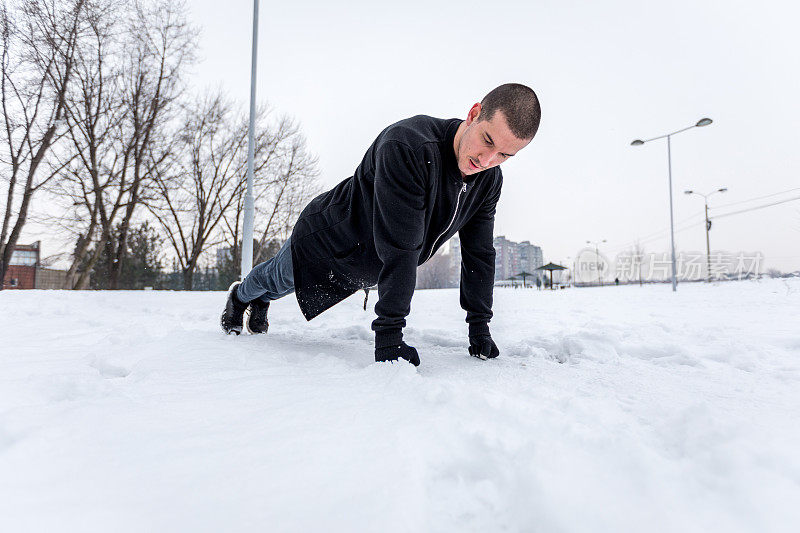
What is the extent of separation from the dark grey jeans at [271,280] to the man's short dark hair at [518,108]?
1.19 m

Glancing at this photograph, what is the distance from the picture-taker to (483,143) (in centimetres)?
149

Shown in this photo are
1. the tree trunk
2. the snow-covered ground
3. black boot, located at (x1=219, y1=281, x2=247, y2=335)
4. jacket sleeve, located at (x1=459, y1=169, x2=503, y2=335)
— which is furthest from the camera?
the tree trunk

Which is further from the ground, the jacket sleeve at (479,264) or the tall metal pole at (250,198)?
the tall metal pole at (250,198)

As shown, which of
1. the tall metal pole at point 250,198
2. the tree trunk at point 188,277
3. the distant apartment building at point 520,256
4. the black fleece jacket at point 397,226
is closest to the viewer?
the black fleece jacket at point 397,226

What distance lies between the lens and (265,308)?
239 centimetres

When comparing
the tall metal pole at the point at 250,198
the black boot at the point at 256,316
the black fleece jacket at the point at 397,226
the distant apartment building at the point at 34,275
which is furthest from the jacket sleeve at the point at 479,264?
the distant apartment building at the point at 34,275

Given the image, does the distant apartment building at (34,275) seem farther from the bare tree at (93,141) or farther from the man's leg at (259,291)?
the man's leg at (259,291)

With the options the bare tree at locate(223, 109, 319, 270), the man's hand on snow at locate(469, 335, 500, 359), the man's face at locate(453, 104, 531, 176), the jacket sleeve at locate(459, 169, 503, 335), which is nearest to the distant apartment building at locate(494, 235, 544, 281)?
the bare tree at locate(223, 109, 319, 270)

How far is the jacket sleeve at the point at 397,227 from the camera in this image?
1.50 meters

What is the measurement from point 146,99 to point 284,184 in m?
5.86

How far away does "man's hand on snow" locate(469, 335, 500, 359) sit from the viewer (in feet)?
5.86

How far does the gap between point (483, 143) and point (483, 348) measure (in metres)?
0.89

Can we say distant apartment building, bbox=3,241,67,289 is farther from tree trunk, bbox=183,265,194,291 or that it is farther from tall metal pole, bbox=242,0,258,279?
tall metal pole, bbox=242,0,258,279

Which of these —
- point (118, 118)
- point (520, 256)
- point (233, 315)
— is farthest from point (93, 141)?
point (520, 256)
